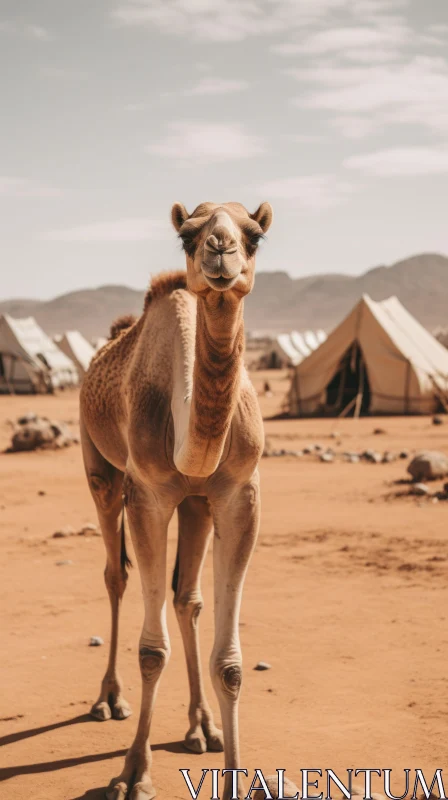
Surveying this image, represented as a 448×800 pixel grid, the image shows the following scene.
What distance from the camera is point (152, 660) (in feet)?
14.0

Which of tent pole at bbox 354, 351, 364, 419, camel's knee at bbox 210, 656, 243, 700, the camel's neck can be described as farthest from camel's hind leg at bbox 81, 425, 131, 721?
tent pole at bbox 354, 351, 364, 419

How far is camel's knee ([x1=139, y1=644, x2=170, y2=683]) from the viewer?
4270 millimetres

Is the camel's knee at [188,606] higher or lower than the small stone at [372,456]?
lower

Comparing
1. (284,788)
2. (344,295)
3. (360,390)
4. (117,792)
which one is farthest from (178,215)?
(344,295)

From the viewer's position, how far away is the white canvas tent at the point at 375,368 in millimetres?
22031

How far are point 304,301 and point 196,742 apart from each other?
177781mm

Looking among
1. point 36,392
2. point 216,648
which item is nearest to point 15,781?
point 216,648

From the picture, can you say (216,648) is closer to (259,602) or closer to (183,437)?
(183,437)

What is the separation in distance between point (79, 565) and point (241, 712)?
3.54 metres

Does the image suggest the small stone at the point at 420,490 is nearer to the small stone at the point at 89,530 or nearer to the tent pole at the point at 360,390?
the small stone at the point at 89,530

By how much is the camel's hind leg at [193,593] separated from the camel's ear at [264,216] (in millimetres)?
1716

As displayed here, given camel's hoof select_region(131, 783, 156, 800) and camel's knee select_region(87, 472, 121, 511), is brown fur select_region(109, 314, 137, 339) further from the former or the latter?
camel's hoof select_region(131, 783, 156, 800)

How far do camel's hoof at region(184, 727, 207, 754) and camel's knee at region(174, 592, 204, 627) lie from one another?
1.83 feet

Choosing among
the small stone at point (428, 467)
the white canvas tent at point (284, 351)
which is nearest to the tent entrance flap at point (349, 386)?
the small stone at point (428, 467)
